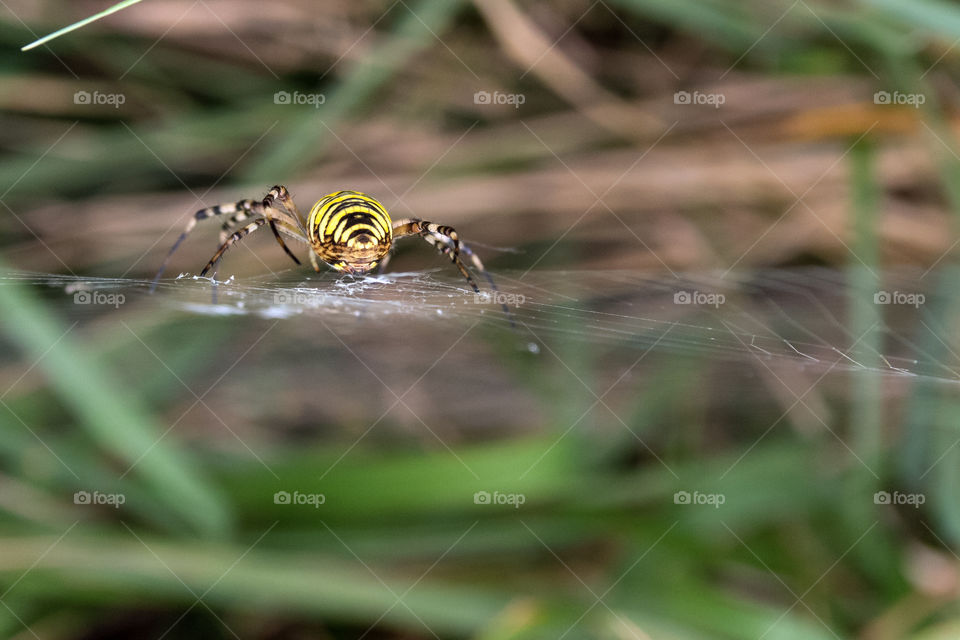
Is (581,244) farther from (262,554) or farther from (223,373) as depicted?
(262,554)

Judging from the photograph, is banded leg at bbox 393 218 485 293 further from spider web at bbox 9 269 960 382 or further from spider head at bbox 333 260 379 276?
spider head at bbox 333 260 379 276

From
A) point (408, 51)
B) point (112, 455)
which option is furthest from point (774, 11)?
point (112, 455)

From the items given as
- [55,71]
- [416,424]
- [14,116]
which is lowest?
[416,424]

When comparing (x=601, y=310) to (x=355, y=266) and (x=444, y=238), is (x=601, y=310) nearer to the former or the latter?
(x=444, y=238)

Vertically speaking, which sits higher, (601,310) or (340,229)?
(340,229)

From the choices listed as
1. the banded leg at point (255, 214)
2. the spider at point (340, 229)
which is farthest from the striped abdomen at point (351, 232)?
the banded leg at point (255, 214)

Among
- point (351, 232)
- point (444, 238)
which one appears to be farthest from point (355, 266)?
point (444, 238)

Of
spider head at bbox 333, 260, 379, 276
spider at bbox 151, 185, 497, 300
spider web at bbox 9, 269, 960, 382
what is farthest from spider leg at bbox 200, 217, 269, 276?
spider head at bbox 333, 260, 379, 276
